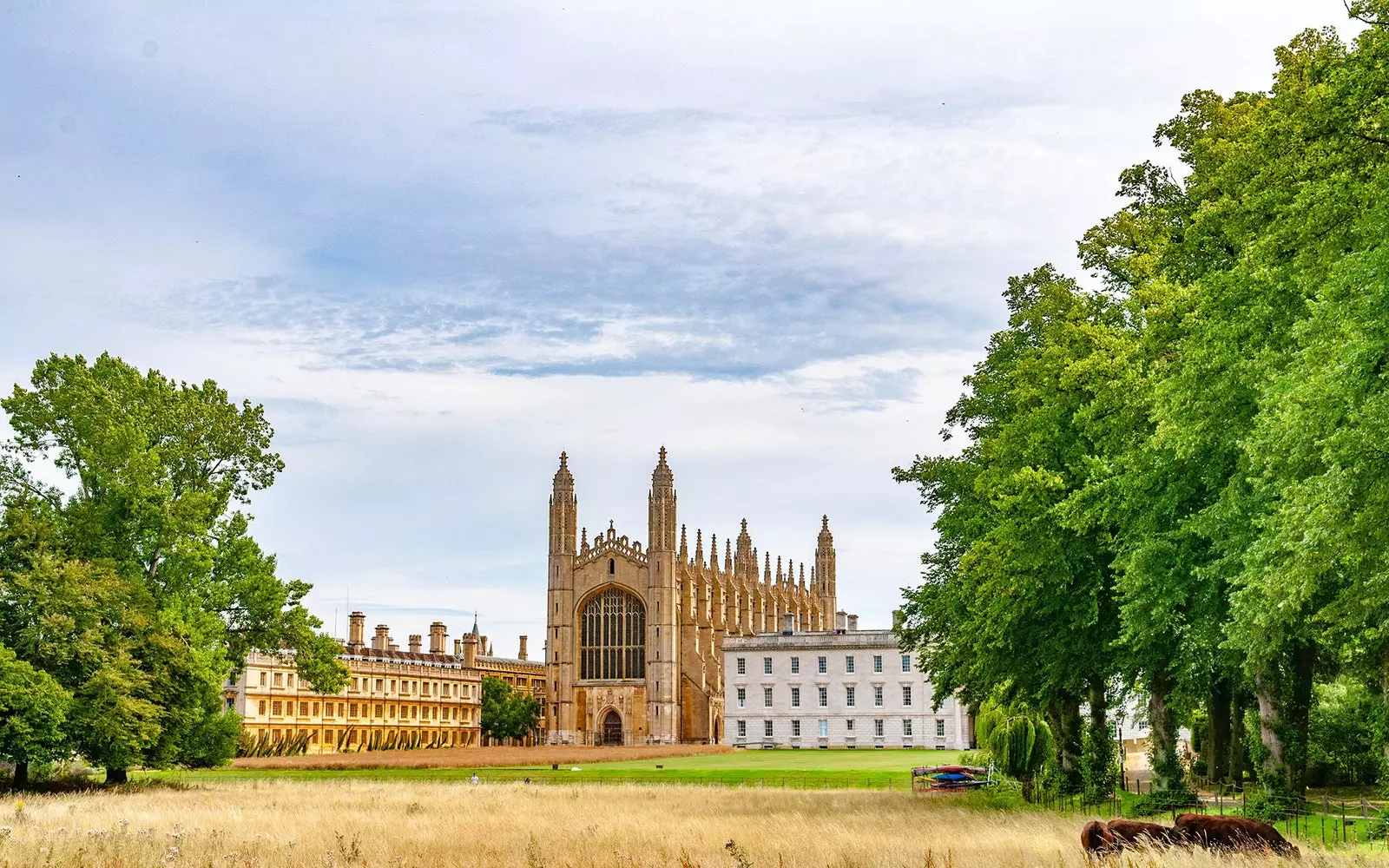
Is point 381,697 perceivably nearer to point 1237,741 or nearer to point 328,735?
point 328,735

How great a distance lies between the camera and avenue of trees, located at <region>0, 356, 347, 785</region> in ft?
119

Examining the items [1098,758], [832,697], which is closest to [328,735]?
[832,697]

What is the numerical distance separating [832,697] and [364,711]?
36.6 m

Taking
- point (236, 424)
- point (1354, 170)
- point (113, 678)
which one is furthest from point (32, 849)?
point (236, 424)

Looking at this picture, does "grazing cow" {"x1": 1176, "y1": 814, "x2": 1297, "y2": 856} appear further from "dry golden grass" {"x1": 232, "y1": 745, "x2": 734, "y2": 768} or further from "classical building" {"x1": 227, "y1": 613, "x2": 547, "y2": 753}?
"classical building" {"x1": 227, "y1": 613, "x2": 547, "y2": 753}

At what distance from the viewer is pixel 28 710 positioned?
34.6 meters

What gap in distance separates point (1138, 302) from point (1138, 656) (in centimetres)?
700

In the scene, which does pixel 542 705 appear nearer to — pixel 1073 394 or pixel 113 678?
pixel 113 678

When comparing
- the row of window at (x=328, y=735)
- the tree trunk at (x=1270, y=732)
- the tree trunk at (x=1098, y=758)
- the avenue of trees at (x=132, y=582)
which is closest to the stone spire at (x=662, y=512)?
the row of window at (x=328, y=735)

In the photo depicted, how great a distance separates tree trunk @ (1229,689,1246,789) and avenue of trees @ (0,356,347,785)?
27508 millimetres

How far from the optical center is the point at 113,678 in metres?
36.1

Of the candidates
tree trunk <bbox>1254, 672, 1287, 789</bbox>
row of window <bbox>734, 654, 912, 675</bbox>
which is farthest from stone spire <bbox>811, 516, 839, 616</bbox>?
tree trunk <bbox>1254, 672, 1287, 789</bbox>

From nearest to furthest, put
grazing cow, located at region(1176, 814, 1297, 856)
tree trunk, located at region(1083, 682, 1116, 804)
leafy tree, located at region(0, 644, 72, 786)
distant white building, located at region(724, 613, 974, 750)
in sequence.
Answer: grazing cow, located at region(1176, 814, 1297, 856) < tree trunk, located at region(1083, 682, 1116, 804) < leafy tree, located at region(0, 644, 72, 786) < distant white building, located at region(724, 613, 974, 750)

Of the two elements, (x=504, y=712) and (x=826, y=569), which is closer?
(x=504, y=712)
